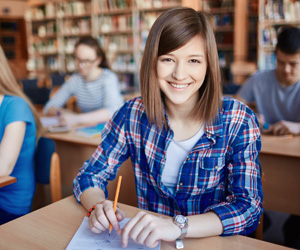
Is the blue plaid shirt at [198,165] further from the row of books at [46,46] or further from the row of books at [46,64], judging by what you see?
the row of books at [46,46]

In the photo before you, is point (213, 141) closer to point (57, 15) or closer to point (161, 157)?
point (161, 157)

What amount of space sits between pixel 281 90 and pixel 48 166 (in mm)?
1709

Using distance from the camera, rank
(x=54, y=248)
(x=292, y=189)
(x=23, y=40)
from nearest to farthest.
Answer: (x=54, y=248)
(x=292, y=189)
(x=23, y=40)

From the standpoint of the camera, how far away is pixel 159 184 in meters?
1.16

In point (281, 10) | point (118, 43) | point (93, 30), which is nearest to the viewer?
point (281, 10)

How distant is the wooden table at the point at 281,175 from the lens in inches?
69.9

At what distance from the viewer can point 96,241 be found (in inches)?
34.7

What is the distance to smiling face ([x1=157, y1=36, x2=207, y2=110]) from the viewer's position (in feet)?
3.41

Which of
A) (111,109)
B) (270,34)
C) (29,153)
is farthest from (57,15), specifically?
(29,153)

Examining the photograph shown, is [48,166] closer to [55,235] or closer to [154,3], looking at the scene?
[55,235]

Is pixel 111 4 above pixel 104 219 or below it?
above

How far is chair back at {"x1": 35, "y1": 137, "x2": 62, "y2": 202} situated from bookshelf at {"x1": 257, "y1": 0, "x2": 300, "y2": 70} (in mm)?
3628

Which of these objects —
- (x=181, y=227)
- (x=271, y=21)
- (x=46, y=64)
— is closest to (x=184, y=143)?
(x=181, y=227)

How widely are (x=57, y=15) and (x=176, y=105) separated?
677 centimetres
